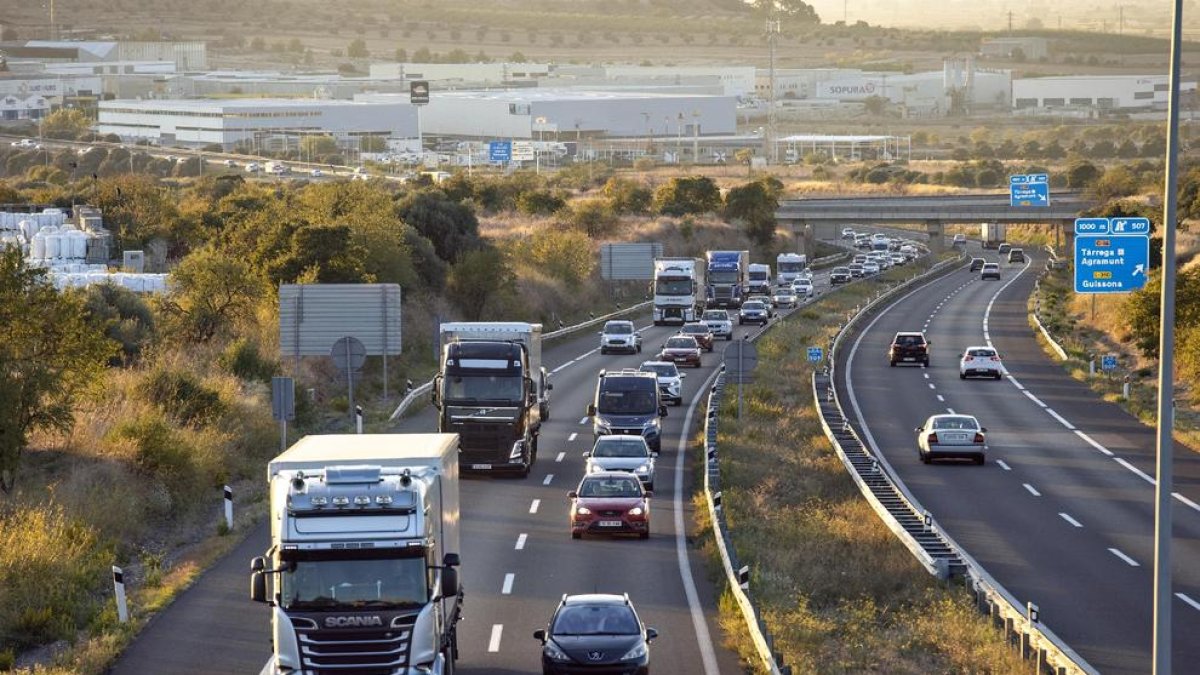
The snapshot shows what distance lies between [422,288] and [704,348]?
13616 mm

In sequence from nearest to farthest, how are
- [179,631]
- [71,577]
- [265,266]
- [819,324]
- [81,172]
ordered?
[179,631]
[71,577]
[265,266]
[819,324]
[81,172]

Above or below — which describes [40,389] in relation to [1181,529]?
above

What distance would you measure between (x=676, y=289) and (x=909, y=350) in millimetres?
17300

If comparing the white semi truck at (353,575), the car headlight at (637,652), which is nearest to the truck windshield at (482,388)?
the car headlight at (637,652)

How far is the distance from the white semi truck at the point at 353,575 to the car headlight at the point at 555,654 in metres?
1.72

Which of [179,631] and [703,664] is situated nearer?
[703,664]

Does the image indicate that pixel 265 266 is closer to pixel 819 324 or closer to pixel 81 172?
pixel 819 324

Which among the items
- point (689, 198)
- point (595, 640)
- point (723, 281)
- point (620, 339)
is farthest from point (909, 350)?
point (689, 198)

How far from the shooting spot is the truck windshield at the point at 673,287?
85.7 m

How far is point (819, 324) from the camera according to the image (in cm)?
8994

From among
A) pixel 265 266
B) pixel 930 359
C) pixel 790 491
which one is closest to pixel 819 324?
pixel 930 359

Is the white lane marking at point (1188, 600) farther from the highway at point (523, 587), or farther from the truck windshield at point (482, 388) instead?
the truck windshield at point (482, 388)

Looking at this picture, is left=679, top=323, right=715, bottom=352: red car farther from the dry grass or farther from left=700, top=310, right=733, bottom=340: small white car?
the dry grass

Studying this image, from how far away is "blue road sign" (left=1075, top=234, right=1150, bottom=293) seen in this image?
48.0 metres
